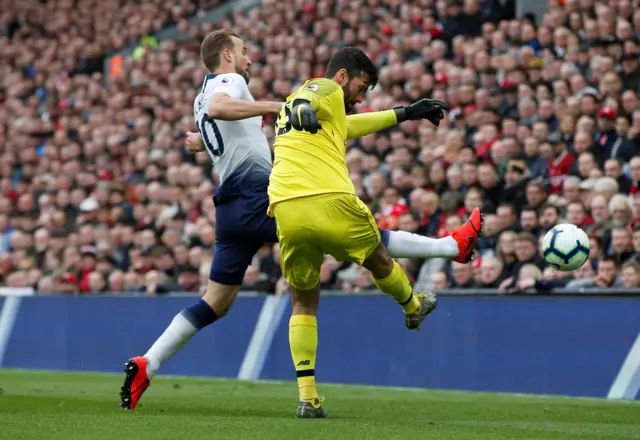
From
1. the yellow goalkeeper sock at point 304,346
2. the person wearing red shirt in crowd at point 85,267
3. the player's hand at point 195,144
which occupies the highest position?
the player's hand at point 195,144

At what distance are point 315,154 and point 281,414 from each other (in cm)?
183

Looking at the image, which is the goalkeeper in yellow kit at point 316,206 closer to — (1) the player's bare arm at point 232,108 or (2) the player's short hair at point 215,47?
(1) the player's bare arm at point 232,108

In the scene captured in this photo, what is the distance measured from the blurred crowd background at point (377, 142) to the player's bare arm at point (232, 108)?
4.36m

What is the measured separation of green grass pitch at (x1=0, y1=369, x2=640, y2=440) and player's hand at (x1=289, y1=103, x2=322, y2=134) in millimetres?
1641

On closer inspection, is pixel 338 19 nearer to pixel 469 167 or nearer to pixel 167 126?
pixel 167 126

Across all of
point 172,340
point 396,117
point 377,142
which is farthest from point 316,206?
point 377,142

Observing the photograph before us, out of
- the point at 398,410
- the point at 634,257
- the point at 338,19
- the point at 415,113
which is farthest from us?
the point at 338,19

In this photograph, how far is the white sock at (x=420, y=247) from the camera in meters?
7.91

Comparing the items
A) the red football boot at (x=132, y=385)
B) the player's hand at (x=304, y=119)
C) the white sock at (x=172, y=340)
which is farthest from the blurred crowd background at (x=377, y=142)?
the player's hand at (x=304, y=119)

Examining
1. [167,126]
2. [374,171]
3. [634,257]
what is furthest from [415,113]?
[167,126]

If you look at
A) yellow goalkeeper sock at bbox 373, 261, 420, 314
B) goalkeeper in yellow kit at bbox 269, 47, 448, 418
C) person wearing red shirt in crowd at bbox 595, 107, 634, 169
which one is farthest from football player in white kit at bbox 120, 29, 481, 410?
person wearing red shirt in crowd at bbox 595, 107, 634, 169

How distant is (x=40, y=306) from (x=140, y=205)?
271 cm

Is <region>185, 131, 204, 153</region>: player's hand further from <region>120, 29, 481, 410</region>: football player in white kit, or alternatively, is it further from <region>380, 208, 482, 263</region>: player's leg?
<region>380, 208, 482, 263</region>: player's leg

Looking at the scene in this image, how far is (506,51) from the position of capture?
15.2 metres
